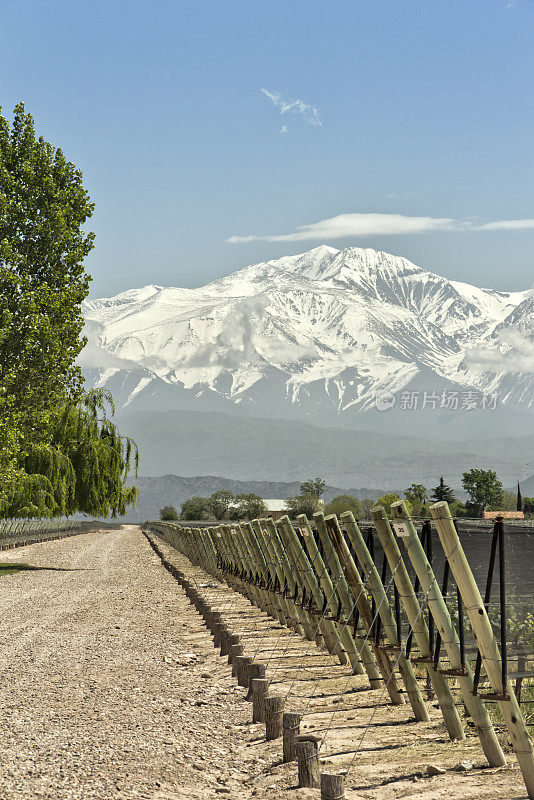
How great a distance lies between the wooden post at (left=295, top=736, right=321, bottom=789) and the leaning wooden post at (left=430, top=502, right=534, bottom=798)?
5.09 ft

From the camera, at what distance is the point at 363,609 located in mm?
11742

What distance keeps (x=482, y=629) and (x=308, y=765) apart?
1.78 m

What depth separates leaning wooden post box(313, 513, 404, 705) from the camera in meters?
11.1

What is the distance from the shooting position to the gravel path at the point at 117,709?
27.0ft

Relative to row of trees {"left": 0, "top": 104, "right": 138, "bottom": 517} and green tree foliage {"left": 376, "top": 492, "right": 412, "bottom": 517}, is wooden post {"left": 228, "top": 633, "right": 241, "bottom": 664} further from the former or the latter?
row of trees {"left": 0, "top": 104, "right": 138, "bottom": 517}

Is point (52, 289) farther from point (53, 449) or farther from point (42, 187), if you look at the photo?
point (53, 449)

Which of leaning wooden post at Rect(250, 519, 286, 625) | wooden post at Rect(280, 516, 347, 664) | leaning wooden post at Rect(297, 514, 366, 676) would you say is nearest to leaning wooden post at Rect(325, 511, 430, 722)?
leaning wooden post at Rect(297, 514, 366, 676)

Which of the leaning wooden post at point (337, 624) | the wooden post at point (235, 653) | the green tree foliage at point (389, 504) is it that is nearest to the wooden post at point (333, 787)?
the green tree foliage at point (389, 504)

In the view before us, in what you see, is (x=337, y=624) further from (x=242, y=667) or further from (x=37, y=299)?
(x=37, y=299)

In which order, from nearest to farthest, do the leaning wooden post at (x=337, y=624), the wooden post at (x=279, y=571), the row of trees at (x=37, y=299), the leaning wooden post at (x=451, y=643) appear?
the leaning wooden post at (x=451, y=643) → the leaning wooden post at (x=337, y=624) → the wooden post at (x=279, y=571) → the row of trees at (x=37, y=299)

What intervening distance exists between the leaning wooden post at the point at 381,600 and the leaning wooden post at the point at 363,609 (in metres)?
0.21

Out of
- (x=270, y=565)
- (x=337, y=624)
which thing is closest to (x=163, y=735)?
(x=337, y=624)

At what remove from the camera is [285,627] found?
1942cm

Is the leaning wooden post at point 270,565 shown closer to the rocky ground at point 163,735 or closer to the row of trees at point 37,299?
the rocky ground at point 163,735
